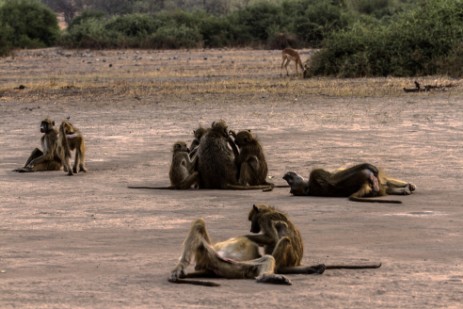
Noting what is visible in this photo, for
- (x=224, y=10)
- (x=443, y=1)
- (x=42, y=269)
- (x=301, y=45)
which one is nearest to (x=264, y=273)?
(x=42, y=269)

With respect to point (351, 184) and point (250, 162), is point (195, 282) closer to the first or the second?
point (351, 184)

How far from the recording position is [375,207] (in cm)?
1232

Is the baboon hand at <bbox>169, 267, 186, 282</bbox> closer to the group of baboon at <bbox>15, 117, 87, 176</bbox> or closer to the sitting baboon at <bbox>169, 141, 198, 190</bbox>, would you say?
the sitting baboon at <bbox>169, 141, 198, 190</bbox>

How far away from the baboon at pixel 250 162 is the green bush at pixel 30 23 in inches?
1705

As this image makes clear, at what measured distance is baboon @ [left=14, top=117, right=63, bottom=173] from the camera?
1614cm

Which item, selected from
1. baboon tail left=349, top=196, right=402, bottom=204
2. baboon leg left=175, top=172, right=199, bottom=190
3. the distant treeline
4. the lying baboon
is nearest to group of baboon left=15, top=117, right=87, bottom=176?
baboon leg left=175, top=172, right=199, bottom=190

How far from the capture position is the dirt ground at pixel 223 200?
8172 millimetres

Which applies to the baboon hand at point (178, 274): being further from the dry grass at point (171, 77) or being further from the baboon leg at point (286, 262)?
the dry grass at point (171, 77)

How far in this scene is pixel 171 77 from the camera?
34.2 meters

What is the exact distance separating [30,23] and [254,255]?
→ 51.7 m

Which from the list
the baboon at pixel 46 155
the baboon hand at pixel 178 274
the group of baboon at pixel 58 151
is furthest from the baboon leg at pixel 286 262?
the baboon at pixel 46 155

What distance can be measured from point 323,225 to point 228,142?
10.9 feet

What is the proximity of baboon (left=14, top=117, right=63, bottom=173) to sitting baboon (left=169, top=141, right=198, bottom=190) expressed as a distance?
2391 millimetres

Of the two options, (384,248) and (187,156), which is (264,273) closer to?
(384,248)
